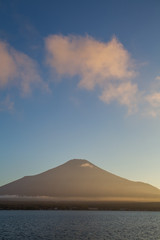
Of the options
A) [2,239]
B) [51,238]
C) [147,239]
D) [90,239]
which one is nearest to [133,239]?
[147,239]

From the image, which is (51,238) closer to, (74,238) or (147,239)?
(74,238)

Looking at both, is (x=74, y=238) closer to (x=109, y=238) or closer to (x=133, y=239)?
(x=109, y=238)

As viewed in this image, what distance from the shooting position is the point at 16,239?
143 ft

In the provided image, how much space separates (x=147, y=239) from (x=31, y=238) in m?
19.0

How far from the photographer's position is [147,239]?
1823 inches

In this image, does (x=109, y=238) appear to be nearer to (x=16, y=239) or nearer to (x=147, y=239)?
(x=147, y=239)

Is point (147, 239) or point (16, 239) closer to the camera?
point (16, 239)

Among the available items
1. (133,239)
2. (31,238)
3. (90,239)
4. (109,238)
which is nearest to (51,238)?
(31,238)

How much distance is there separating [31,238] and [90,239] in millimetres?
9410

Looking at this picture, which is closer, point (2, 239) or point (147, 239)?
point (2, 239)

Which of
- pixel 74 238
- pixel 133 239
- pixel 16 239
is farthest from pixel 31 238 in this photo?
pixel 133 239

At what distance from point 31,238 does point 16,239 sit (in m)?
2.46

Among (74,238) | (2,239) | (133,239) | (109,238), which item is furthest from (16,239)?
(133,239)

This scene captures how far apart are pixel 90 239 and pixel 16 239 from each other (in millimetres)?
11600
